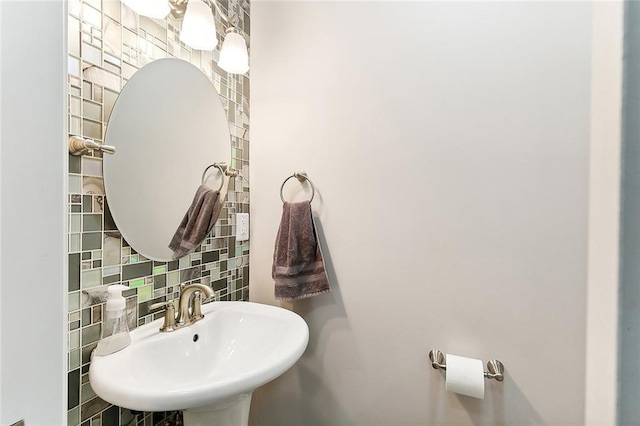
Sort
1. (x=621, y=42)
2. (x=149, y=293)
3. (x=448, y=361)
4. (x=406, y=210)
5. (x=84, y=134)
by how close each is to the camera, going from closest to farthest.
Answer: (x=621, y=42) < (x=84, y=134) < (x=149, y=293) < (x=448, y=361) < (x=406, y=210)

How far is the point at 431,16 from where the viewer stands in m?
1.05

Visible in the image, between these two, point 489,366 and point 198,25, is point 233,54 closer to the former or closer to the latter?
point 198,25

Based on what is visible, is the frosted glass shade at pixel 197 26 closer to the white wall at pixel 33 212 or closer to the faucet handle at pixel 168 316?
the white wall at pixel 33 212

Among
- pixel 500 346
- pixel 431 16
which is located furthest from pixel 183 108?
pixel 500 346

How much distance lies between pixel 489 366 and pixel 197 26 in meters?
1.52

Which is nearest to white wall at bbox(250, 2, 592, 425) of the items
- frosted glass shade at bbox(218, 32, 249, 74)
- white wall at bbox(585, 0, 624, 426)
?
frosted glass shade at bbox(218, 32, 249, 74)

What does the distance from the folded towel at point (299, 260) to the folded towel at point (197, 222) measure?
0.93 ft

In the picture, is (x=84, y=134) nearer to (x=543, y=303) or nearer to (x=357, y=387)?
(x=357, y=387)

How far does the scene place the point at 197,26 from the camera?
95 centimetres

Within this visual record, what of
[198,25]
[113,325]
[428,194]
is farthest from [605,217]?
[198,25]

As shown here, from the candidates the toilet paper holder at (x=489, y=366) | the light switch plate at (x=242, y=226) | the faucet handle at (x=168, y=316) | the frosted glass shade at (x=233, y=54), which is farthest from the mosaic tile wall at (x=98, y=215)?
the toilet paper holder at (x=489, y=366)

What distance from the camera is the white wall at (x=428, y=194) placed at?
0.93 metres

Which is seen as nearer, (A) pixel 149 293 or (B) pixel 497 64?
(A) pixel 149 293

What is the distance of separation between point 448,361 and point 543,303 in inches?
14.4
